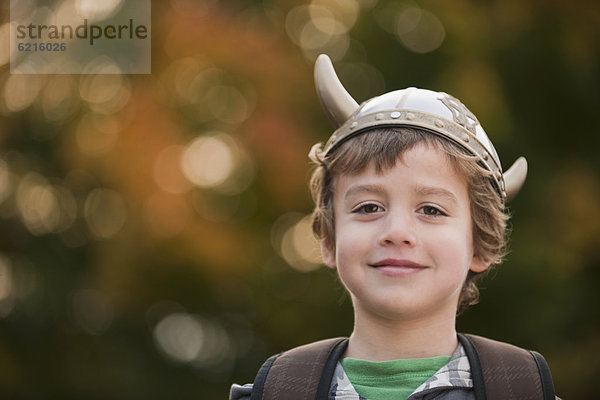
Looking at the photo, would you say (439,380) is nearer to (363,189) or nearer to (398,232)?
(398,232)

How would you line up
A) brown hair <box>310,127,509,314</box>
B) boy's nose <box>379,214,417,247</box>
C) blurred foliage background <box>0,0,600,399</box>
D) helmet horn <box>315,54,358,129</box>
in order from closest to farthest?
boy's nose <box>379,214,417,247</box>
brown hair <box>310,127,509,314</box>
helmet horn <box>315,54,358,129</box>
blurred foliage background <box>0,0,600,399</box>

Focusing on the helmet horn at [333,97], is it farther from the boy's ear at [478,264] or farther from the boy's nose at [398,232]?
the boy's ear at [478,264]

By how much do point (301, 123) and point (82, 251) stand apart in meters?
2.37

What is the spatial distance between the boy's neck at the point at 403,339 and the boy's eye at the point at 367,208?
1.08 feet

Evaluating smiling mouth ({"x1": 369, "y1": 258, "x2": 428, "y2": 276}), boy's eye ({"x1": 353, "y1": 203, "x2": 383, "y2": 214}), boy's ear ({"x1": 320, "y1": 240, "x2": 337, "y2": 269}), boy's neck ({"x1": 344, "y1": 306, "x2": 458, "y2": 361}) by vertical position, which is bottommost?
boy's neck ({"x1": 344, "y1": 306, "x2": 458, "y2": 361})

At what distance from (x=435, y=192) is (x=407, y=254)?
21 centimetres

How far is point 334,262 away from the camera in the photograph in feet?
9.14

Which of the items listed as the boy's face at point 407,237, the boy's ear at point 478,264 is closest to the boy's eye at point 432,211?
the boy's face at point 407,237

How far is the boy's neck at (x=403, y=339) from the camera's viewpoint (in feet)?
8.30

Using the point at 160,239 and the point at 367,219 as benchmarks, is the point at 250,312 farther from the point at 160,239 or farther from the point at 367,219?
the point at 367,219

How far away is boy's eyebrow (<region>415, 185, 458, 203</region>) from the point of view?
8.06 feet

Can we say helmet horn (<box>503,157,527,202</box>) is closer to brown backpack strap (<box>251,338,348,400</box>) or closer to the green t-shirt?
the green t-shirt

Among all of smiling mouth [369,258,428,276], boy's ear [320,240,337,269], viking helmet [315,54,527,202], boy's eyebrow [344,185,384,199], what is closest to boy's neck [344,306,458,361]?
smiling mouth [369,258,428,276]

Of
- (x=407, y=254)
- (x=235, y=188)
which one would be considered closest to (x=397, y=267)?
(x=407, y=254)
